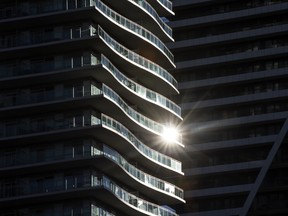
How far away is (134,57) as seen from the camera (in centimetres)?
16312

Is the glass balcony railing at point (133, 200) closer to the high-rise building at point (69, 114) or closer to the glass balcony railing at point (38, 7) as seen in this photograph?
the high-rise building at point (69, 114)

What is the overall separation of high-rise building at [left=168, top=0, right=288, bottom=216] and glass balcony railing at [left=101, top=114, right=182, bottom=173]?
22604mm

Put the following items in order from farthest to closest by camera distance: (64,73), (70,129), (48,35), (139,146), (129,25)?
1. (129,25)
2. (139,146)
3. (48,35)
4. (64,73)
5. (70,129)

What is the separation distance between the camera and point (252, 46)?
19975cm

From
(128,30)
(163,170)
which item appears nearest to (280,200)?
(163,170)

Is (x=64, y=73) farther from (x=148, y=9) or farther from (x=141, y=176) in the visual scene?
(x=148, y=9)

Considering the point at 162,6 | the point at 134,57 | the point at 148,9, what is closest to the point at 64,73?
the point at 134,57

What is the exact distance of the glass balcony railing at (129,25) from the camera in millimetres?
156000

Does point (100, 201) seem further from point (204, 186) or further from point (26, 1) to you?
point (204, 186)

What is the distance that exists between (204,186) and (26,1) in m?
48.6

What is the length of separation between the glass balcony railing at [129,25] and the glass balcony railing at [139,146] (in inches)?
462

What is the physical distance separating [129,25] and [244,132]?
3873cm

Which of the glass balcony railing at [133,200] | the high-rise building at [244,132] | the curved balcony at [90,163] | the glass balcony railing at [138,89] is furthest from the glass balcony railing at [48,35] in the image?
the high-rise building at [244,132]

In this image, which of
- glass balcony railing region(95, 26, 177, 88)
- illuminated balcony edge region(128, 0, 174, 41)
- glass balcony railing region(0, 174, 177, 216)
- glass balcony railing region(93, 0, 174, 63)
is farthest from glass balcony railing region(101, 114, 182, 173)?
illuminated balcony edge region(128, 0, 174, 41)
